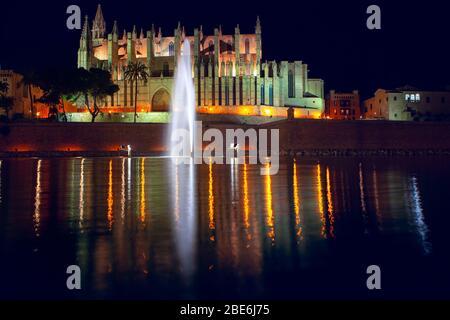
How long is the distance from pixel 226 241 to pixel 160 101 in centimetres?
6622

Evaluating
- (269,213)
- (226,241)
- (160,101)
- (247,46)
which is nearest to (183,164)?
(269,213)

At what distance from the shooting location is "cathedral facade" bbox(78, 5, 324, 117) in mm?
72988

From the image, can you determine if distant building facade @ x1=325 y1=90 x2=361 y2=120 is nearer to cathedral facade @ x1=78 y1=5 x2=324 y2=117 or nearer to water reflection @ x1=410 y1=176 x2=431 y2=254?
cathedral facade @ x1=78 y1=5 x2=324 y2=117

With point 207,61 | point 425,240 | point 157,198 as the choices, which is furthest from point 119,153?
point 425,240

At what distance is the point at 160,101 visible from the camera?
76625mm

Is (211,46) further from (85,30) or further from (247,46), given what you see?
(85,30)

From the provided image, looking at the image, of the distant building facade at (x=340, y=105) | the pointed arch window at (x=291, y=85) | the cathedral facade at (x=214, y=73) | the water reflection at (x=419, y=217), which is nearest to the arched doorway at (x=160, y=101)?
the cathedral facade at (x=214, y=73)

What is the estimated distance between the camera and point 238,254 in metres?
10.3

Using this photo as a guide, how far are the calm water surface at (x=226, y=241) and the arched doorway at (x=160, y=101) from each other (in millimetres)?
55715

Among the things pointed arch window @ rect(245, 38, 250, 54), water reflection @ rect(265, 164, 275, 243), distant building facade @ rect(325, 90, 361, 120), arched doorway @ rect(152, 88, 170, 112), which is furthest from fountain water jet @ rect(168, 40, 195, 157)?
water reflection @ rect(265, 164, 275, 243)

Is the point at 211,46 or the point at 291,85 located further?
the point at 211,46

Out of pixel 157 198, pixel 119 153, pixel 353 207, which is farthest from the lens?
pixel 119 153
